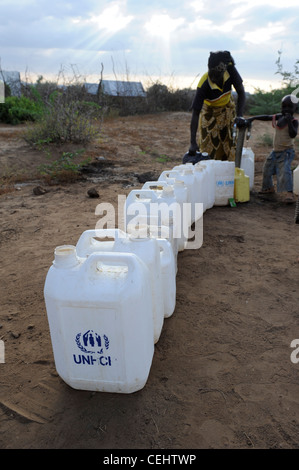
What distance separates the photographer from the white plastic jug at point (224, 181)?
430 centimetres

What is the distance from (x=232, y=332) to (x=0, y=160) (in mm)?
5967

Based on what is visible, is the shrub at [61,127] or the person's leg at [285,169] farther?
the shrub at [61,127]

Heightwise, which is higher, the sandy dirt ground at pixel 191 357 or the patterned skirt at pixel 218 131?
the patterned skirt at pixel 218 131

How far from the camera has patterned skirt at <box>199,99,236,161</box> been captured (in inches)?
185

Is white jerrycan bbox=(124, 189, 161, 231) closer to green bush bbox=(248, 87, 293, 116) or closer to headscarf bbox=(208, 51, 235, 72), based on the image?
headscarf bbox=(208, 51, 235, 72)

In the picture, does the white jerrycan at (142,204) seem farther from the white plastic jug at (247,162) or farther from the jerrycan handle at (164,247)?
the white plastic jug at (247,162)

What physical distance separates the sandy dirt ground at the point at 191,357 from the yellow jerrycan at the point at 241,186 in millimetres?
564

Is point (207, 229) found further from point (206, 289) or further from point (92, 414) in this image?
point (92, 414)

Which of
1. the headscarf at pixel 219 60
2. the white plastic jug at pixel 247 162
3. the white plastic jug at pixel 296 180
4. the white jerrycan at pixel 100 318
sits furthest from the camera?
the white plastic jug at pixel 247 162

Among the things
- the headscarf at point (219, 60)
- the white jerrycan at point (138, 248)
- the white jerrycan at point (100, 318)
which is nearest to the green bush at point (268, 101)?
the headscarf at point (219, 60)

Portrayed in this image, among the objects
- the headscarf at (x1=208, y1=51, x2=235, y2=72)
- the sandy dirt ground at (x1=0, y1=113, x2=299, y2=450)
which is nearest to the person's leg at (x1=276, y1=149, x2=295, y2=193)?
the sandy dirt ground at (x1=0, y1=113, x2=299, y2=450)

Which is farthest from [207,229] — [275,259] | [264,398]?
[264,398]

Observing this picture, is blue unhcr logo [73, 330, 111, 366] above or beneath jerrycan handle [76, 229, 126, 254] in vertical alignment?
beneath

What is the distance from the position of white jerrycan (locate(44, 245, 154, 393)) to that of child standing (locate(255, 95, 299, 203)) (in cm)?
351
